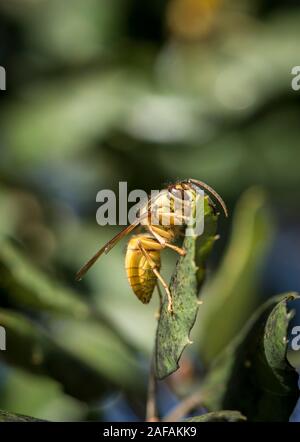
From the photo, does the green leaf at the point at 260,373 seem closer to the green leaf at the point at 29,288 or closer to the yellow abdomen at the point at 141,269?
the yellow abdomen at the point at 141,269

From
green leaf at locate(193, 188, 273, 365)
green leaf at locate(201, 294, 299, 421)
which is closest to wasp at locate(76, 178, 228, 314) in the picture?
green leaf at locate(201, 294, 299, 421)

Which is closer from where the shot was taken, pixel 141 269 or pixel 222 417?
pixel 222 417

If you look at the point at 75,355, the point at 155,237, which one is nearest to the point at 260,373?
the point at 155,237

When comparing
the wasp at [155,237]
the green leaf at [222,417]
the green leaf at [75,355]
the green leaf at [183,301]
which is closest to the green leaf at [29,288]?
the green leaf at [75,355]

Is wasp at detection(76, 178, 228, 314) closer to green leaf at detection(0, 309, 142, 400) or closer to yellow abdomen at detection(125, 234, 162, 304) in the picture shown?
yellow abdomen at detection(125, 234, 162, 304)

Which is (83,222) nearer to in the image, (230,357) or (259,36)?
(259,36)

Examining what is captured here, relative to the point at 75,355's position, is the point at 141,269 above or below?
above

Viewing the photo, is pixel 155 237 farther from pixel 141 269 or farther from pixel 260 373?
pixel 260 373
